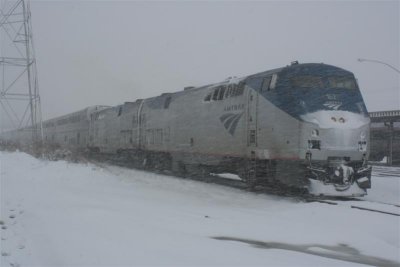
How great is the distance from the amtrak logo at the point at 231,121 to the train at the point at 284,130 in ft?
0.11

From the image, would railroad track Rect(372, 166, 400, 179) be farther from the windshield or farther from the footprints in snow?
the footprints in snow

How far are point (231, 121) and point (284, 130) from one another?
295 centimetres

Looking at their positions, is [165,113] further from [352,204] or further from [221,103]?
[352,204]

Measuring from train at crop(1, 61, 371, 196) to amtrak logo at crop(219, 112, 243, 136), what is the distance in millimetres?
32

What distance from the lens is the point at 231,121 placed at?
15508 millimetres

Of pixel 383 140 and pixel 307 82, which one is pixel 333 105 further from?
pixel 383 140

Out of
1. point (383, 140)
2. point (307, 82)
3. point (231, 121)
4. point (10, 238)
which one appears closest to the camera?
point (10, 238)

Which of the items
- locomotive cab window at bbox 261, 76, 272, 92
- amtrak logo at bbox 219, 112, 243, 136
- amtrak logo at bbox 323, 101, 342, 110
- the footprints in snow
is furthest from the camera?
amtrak logo at bbox 219, 112, 243, 136

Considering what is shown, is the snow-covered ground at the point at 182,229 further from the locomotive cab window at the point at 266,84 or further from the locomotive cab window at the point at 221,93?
the locomotive cab window at the point at 221,93

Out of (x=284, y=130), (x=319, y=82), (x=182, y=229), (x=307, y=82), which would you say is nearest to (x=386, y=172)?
(x=319, y=82)

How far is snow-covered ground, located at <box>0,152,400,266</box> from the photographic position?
6543 millimetres

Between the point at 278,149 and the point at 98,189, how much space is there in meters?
5.38

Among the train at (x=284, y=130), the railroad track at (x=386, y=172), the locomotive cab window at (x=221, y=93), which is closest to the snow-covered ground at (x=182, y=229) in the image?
the train at (x=284, y=130)

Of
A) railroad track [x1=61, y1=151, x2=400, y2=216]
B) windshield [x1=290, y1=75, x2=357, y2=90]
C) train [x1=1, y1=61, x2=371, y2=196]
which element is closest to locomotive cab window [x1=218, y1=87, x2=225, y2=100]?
train [x1=1, y1=61, x2=371, y2=196]
